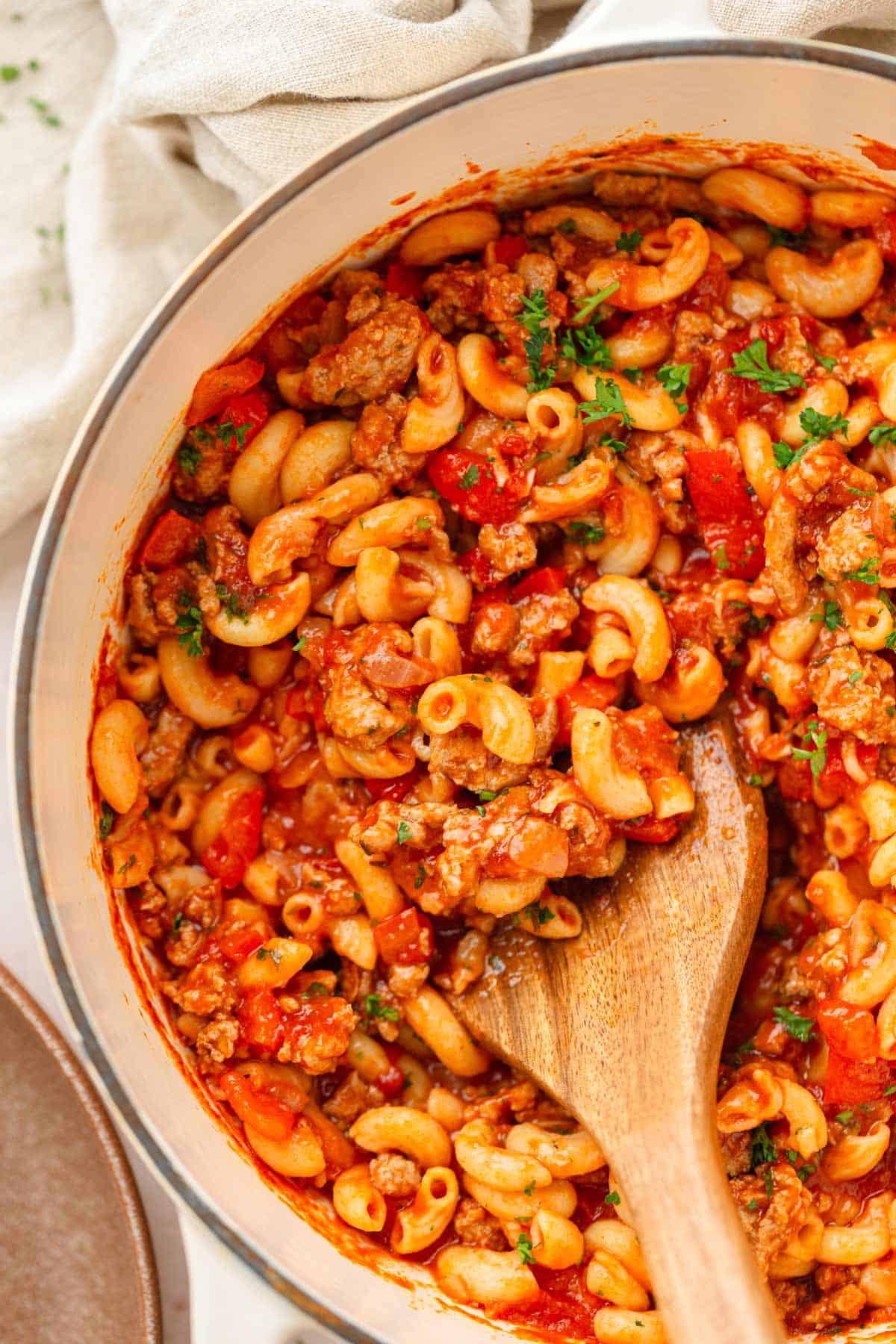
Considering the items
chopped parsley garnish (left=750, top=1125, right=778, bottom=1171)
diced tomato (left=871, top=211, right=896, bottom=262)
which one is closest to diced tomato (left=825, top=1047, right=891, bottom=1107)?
chopped parsley garnish (left=750, top=1125, right=778, bottom=1171)

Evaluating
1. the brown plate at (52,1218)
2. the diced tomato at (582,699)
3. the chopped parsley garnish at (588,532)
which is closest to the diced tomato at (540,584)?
the chopped parsley garnish at (588,532)

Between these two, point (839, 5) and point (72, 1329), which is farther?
point (72, 1329)

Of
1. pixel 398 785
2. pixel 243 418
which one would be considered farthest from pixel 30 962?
pixel 243 418

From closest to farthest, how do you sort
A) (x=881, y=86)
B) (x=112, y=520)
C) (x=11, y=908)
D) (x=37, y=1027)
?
(x=881, y=86)
(x=112, y=520)
(x=37, y=1027)
(x=11, y=908)

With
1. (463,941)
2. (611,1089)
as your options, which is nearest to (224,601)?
(463,941)

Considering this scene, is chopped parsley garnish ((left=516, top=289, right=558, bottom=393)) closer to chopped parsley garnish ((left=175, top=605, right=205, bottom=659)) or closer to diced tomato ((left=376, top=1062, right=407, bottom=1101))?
chopped parsley garnish ((left=175, top=605, right=205, bottom=659))

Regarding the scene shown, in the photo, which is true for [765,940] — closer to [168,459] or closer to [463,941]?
[463,941]

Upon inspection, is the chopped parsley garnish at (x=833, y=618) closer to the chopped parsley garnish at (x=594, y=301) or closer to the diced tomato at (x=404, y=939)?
the chopped parsley garnish at (x=594, y=301)
